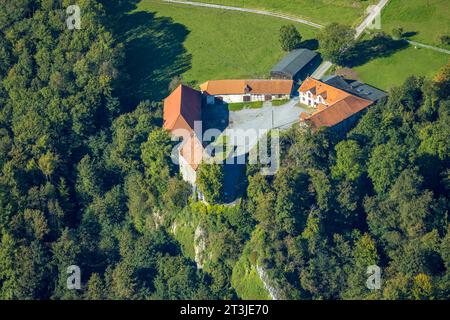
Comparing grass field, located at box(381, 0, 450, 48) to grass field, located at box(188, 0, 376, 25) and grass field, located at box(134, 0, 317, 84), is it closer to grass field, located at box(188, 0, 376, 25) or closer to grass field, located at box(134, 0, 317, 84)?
grass field, located at box(188, 0, 376, 25)

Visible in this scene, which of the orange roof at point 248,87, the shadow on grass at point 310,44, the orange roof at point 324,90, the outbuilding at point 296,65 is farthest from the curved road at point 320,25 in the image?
the orange roof at point 248,87

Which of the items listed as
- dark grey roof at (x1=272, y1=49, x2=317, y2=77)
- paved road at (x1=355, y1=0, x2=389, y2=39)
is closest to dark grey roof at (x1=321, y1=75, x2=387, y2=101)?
dark grey roof at (x1=272, y1=49, x2=317, y2=77)

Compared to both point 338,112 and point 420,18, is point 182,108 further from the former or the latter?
point 420,18

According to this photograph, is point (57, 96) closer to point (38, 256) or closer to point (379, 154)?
point (38, 256)

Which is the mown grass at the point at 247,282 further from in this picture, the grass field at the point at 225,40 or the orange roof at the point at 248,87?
the grass field at the point at 225,40

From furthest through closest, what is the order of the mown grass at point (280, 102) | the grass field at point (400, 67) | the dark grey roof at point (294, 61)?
the dark grey roof at point (294, 61), the grass field at point (400, 67), the mown grass at point (280, 102)

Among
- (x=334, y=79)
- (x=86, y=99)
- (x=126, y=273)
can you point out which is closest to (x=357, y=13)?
(x=334, y=79)

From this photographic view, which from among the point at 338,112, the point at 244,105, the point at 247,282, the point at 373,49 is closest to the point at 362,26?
the point at 373,49
